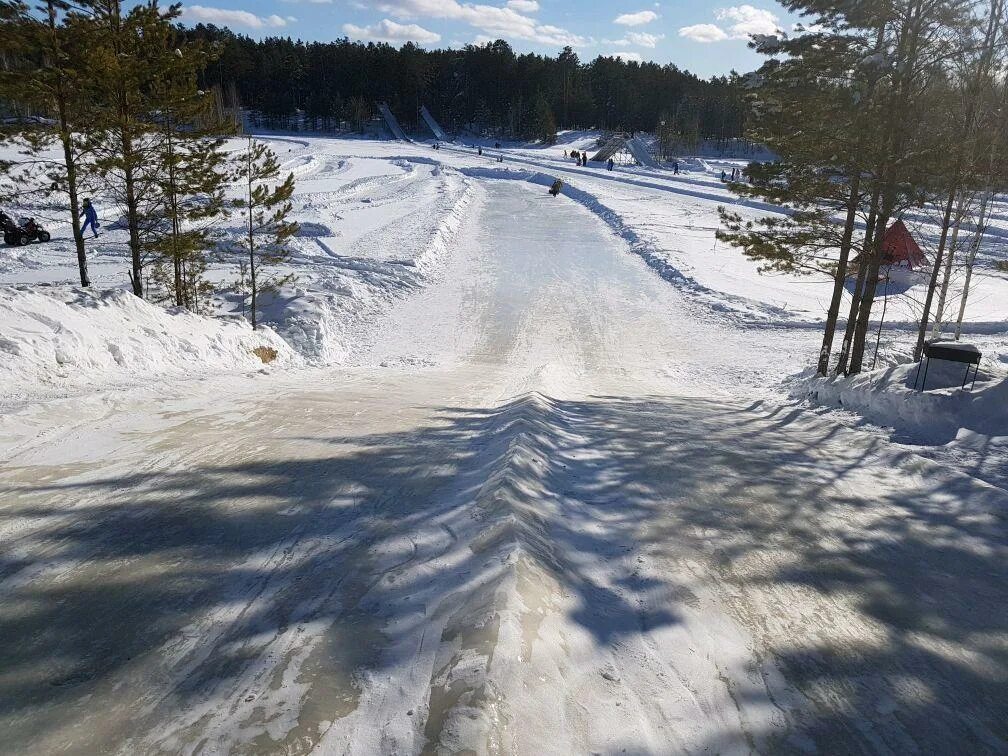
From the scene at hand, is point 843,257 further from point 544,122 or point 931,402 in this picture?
point 544,122

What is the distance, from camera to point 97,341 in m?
9.40

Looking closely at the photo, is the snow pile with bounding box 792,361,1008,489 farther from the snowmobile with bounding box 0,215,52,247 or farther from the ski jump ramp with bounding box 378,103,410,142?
the ski jump ramp with bounding box 378,103,410,142

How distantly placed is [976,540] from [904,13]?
1030cm

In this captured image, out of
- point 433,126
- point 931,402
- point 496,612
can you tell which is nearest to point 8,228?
point 496,612

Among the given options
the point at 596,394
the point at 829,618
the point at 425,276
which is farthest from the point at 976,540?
the point at 425,276

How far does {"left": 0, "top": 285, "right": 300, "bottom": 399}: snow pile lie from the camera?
805 cm

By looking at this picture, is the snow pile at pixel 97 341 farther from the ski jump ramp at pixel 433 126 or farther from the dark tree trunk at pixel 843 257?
the ski jump ramp at pixel 433 126

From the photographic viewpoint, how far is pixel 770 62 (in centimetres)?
1342

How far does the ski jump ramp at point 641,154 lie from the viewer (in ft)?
247

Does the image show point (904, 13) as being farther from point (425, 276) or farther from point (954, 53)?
point (425, 276)

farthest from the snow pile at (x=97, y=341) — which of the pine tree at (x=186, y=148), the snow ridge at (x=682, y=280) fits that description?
the snow ridge at (x=682, y=280)

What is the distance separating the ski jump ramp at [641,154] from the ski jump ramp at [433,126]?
1339 inches

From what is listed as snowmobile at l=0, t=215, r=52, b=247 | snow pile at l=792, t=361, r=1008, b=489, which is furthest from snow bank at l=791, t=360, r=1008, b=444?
snowmobile at l=0, t=215, r=52, b=247

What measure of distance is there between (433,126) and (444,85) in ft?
36.8
